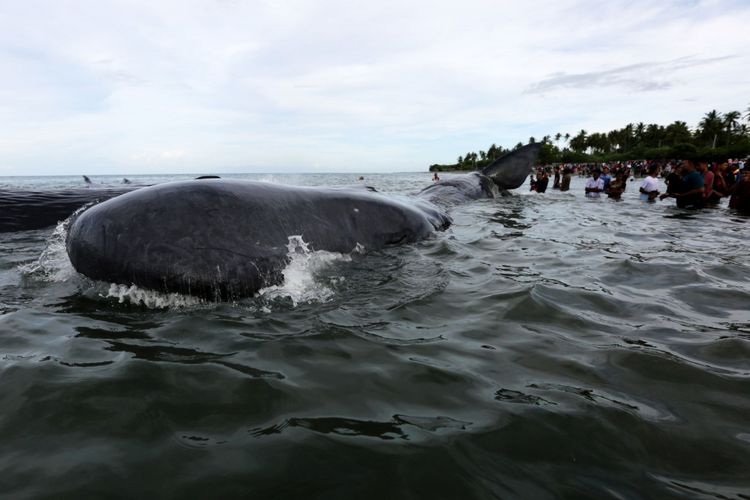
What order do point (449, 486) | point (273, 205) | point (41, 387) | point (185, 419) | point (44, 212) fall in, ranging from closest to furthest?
point (449, 486), point (185, 419), point (41, 387), point (273, 205), point (44, 212)

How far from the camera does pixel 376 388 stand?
2559 millimetres

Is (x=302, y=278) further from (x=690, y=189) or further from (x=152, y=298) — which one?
(x=690, y=189)

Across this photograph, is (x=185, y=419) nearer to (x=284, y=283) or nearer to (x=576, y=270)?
(x=284, y=283)

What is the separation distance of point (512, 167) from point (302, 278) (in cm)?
1109

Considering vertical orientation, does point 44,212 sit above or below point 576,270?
above

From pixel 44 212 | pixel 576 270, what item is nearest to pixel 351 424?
pixel 576 270

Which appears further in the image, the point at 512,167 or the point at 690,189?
the point at 690,189

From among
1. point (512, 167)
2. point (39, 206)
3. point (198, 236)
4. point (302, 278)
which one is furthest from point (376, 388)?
point (512, 167)

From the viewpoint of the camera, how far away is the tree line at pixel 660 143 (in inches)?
2908

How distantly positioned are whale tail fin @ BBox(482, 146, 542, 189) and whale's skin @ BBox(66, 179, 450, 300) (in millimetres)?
9933

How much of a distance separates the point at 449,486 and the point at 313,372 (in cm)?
114

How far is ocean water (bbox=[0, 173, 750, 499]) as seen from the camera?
1.87m

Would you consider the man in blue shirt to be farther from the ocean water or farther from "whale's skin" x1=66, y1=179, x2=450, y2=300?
"whale's skin" x1=66, y1=179, x2=450, y2=300

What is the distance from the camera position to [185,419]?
7.27 ft
